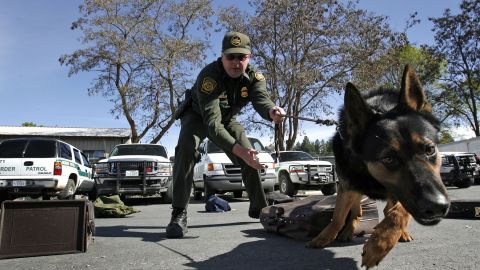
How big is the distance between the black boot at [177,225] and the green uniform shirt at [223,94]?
3.56ft

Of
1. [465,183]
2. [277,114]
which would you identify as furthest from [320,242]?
[465,183]

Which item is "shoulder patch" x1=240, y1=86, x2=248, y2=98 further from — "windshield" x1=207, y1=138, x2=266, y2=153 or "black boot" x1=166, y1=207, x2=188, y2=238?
"windshield" x1=207, y1=138, x2=266, y2=153

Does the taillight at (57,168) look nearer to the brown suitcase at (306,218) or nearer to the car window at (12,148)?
the car window at (12,148)

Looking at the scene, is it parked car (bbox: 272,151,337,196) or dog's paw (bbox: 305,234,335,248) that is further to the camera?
parked car (bbox: 272,151,337,196)

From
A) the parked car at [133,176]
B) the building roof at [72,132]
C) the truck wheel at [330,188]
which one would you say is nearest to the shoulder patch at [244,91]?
the parked car at [133,176]

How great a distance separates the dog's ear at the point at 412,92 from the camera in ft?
9.28

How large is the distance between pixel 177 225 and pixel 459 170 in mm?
15114

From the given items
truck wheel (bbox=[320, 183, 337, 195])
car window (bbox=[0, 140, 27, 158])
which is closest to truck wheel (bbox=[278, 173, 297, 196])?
truck wheel (bbox=[320, 183, 337, 195])

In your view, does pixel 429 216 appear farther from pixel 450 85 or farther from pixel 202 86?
pixel 450 85

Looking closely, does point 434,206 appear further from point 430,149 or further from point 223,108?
point 223,108

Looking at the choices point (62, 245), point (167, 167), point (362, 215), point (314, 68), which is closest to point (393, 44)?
point (314, 68)

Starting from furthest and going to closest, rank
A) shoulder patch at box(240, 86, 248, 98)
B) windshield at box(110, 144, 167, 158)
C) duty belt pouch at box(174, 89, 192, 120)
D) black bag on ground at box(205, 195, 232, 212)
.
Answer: windshield at box(110, 144, 167, 158) < black bag on ground at box(205, 195, 232, 212) < duty belt pouch at box(174, 89, 192, 120) < shoulder patch at box(240, 86, 248, 98)

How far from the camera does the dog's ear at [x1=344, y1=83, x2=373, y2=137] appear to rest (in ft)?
9.18

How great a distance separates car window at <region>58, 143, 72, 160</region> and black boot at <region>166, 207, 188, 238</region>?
8.84 metres
